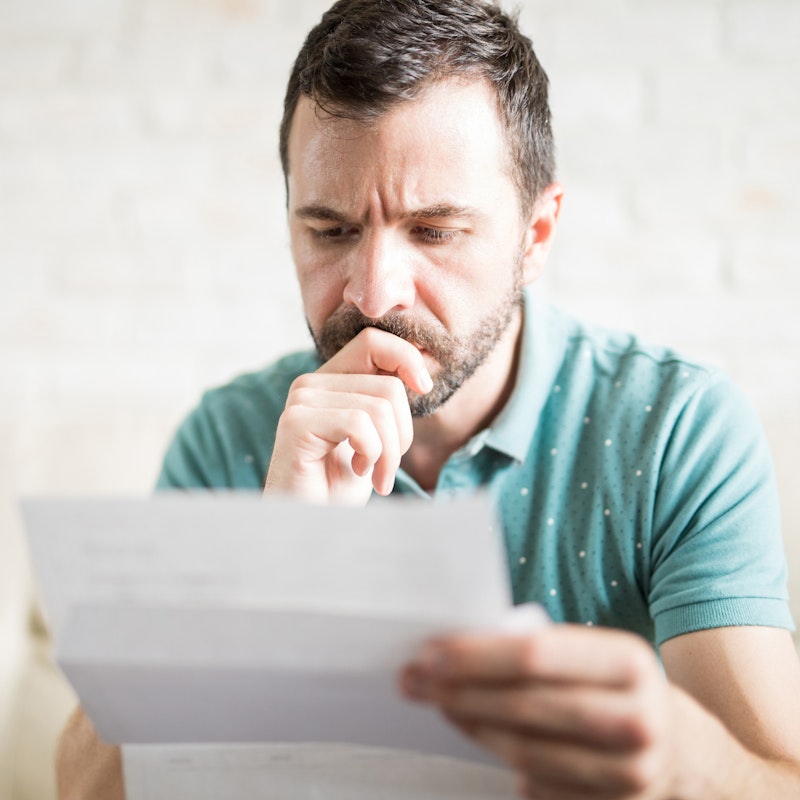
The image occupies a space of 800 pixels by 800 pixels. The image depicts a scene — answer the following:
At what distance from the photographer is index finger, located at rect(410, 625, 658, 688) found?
21.5 inches

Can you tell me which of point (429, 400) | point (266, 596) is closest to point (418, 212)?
point (429, 400)

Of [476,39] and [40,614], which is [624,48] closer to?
[476,39]

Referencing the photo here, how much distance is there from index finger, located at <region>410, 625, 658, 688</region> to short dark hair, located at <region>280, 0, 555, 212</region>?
2.39 ft

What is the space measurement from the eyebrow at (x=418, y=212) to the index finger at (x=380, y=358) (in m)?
0.15

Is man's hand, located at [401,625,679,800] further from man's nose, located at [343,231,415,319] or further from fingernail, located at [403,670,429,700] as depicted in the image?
man's nose, located at [343,231,415,319]

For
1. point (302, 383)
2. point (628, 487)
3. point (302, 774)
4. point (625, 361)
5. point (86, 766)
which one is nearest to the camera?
point (302, 774)

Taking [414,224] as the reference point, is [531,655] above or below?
below

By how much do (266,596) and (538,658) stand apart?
18cm

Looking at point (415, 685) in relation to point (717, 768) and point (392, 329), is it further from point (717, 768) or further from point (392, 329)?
point (392, 329)

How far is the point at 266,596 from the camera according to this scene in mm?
571

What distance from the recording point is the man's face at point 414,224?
3.51ft

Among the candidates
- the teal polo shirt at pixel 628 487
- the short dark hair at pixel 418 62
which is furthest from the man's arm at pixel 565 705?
the short dark hair at pixel 418 62

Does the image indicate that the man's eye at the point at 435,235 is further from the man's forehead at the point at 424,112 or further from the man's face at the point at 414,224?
the man's forehead at the point at 424,112

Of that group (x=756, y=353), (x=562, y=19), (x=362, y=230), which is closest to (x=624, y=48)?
(x=562, y=19)
